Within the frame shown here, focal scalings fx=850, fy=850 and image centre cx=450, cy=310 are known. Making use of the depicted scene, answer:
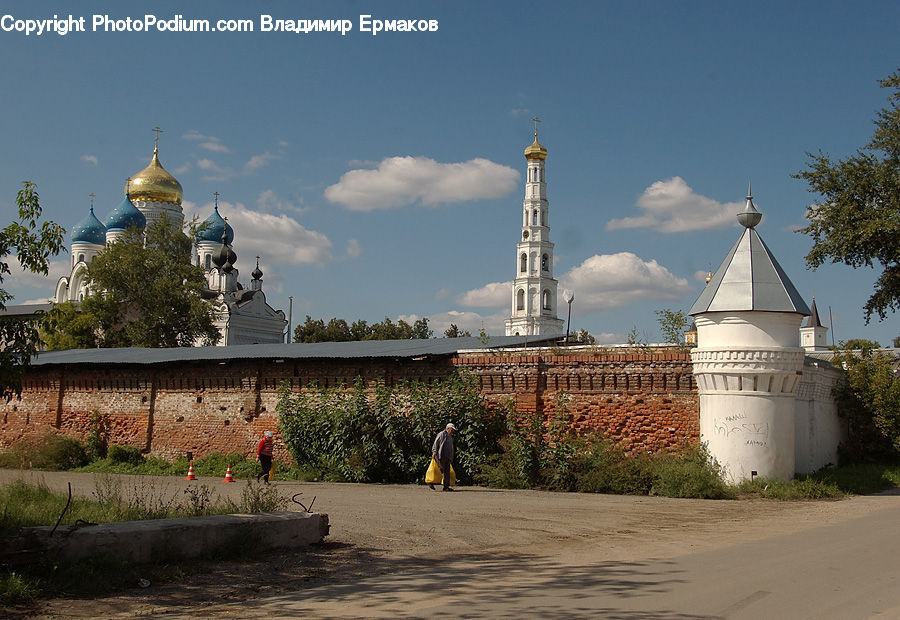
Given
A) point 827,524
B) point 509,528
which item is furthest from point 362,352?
point 827,524

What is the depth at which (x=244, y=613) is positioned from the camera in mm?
6969

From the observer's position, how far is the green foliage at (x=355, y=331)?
66.8 m

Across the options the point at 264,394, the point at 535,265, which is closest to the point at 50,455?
the point at 264,394

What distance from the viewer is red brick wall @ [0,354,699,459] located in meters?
17.7

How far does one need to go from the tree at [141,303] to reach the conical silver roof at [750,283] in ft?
109

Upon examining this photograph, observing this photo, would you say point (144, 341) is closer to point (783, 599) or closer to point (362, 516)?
point (362, 516)

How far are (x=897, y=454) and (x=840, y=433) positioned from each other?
1.31 m

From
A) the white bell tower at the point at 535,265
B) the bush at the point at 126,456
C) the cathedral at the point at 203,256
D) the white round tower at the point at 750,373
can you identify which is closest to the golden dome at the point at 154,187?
the cathedral at the point at 203,256

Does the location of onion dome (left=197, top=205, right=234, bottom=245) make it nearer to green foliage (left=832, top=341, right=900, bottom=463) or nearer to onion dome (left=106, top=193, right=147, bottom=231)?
onion dome (left=106, top=193, right=147, bottom=231)

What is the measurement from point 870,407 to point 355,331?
170ft

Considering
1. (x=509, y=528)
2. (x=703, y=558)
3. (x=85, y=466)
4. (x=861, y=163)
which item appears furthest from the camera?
(x=861, y=163)

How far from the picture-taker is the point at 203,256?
6944 centimetres

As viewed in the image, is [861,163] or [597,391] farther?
[861,163]

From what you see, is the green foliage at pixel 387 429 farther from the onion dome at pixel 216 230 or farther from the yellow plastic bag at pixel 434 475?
the onion dome at pixel 216 230
